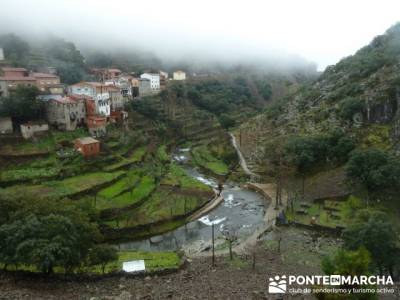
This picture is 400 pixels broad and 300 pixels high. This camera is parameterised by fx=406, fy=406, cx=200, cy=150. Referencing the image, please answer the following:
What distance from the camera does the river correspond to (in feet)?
139

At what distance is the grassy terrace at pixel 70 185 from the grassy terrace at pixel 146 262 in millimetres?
11401

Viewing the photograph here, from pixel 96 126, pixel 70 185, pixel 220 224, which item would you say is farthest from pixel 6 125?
pixel 220 224

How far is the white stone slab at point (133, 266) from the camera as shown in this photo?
3362cm

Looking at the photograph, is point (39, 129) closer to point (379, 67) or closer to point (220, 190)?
point (220, 190)

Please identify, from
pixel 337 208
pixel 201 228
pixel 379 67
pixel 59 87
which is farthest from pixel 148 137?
pixel 379 67

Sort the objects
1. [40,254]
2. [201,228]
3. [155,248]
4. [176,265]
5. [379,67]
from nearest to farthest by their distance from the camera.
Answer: [40,254] → [176,265] → [155,248] → [201,228] → [379,67]

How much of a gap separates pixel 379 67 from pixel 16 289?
68583mm

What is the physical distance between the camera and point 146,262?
119ft

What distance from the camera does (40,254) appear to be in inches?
1113

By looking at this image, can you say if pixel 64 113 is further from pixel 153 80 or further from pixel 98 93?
pixel 153 80

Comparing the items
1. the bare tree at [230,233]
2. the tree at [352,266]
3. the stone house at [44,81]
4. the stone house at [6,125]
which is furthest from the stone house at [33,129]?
the tree at [352,266]

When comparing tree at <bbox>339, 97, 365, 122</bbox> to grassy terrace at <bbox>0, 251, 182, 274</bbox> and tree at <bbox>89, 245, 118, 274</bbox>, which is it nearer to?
grassy terrace at <bbox>0, 251, 182, 274</bbox>

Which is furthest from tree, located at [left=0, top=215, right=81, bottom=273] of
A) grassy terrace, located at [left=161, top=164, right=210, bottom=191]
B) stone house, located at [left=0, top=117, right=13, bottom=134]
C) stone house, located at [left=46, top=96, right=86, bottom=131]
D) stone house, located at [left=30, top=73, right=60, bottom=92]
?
stone house, located at [left=30, top=73, right=60, bottom=92]

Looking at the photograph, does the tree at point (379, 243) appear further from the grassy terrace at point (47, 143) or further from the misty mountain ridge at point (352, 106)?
the grassy terrace at point (47, 143)
